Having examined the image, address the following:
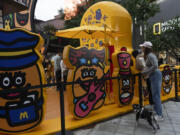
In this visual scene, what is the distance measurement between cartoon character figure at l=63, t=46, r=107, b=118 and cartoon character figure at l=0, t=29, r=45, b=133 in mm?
684

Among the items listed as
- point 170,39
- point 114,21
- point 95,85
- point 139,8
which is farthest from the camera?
point 139,8

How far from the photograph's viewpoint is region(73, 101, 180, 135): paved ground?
11.4 ft

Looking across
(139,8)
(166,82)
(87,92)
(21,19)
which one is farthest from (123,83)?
(139,8)

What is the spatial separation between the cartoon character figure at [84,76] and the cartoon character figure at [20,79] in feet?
2.25

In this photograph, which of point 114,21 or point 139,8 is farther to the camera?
point 139,8

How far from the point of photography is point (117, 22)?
7723mm

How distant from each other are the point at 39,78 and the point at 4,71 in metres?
0.65

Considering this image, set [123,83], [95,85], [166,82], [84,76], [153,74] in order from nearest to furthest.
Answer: [153,74]
[84,76]
[95,85]
[123,83]
[166,82]

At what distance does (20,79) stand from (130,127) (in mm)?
2390

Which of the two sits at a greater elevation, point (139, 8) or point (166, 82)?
point (139, 8)

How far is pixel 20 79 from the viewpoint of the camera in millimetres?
3246

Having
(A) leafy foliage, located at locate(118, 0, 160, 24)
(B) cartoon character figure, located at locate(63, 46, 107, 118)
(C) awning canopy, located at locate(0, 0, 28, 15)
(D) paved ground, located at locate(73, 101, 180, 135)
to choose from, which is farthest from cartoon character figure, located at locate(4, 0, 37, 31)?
(A) leafy foliage, located at locate(118, 0, 160, 24)

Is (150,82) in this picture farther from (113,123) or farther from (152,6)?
(152,6)

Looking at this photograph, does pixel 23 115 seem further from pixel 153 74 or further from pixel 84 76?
pixel 153 74
